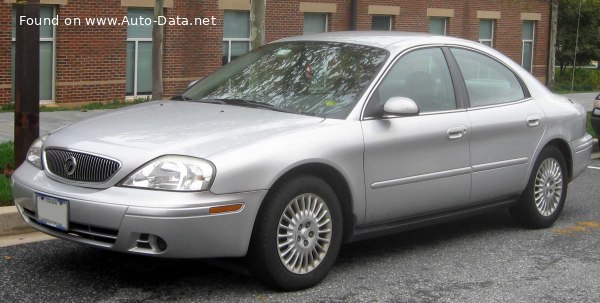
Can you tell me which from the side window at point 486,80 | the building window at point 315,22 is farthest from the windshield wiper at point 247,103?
the building window at point 315,22

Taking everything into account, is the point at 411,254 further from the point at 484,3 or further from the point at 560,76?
the point at 560,76

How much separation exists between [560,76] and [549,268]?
2779 cm

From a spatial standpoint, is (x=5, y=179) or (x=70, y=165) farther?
(x=5, y=179)

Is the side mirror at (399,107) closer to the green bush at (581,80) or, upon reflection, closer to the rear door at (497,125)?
the rear door at (497,125)

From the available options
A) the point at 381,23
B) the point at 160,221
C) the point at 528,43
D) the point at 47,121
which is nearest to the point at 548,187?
the point at 160,221

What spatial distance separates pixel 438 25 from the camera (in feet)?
89.4

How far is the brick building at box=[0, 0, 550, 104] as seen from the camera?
17.2 metres

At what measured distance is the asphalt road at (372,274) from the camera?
556cm

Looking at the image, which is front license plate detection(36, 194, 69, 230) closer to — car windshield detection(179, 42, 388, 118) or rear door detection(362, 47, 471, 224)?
car windshield detection(179, 42, 388, 118)

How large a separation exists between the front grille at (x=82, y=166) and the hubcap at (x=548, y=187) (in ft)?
11.8

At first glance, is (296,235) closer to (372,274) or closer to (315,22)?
(372,274)

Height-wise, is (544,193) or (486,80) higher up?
(486,80)

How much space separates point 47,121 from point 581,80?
22.2 meters

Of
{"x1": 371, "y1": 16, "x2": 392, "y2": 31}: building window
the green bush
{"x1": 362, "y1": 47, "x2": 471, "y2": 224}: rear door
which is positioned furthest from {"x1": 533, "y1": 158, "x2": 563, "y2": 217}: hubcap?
the green bush
